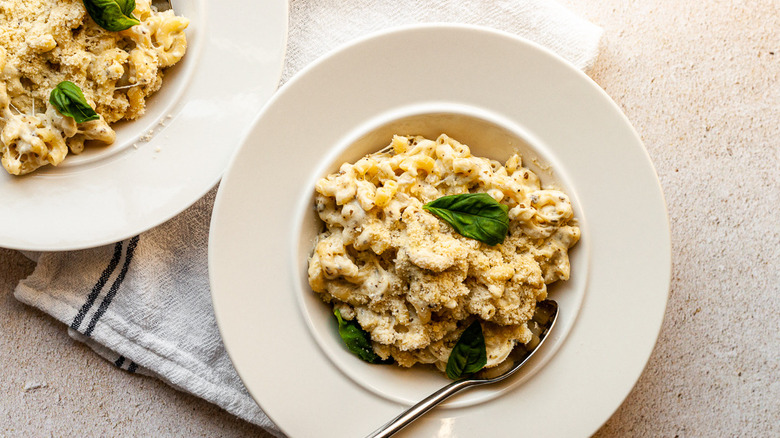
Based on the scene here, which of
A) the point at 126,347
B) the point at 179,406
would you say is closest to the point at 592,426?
the point at 179,406

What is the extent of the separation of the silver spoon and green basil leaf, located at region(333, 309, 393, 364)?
0.71 ft

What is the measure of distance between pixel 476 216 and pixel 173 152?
1070 millimetres

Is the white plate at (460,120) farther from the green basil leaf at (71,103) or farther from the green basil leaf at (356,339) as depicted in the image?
the green basil leaf at (71,103)

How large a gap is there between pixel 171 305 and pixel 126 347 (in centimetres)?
24

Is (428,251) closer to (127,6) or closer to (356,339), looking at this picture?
(356,339)

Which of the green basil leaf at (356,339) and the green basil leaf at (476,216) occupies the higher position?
the green basil leaf at (476,216)

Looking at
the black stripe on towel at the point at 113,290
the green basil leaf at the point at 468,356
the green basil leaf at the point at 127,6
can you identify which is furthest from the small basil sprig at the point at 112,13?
the green basil leaf at the point at 468,356

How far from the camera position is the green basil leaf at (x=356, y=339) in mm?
1976

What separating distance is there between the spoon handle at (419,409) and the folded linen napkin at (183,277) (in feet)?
2.14

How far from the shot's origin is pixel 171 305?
2.36 metres

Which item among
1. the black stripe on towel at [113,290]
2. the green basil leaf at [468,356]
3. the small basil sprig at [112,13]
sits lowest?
the black stripe on towel at [113,290]

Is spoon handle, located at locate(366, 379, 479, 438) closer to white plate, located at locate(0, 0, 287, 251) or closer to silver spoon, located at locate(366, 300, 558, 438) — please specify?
silver spoon, located at locate(366, 300, 558, 438)

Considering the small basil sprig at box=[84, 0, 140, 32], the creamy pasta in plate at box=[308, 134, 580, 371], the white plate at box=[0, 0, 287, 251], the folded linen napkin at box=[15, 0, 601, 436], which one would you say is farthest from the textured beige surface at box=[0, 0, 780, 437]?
the small basil sprig at box=[84, 0, 140, 32]

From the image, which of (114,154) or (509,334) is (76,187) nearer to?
(114,154)
